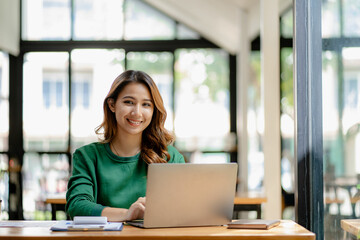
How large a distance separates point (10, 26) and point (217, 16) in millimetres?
2976

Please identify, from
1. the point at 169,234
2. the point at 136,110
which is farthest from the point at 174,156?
the point at 169,234

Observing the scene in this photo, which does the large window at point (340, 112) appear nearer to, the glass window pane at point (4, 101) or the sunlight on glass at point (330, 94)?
the sunlight on glass at point (330, 94)

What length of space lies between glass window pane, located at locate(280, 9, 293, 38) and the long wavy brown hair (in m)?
2.29

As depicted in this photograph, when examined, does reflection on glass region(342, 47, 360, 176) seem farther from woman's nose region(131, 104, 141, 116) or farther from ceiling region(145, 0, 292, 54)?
ceiling region(145, 0, 292, 54)

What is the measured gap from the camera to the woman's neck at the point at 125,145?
2.68 metres

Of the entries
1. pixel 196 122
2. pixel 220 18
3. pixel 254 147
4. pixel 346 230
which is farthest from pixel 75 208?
pixel 196 122

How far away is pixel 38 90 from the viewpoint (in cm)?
870

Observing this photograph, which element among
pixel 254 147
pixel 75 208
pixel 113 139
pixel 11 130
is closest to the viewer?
pixel 75 208

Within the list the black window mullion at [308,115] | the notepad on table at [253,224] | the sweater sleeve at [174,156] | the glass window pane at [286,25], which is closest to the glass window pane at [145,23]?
the glass window pane at [286,25]

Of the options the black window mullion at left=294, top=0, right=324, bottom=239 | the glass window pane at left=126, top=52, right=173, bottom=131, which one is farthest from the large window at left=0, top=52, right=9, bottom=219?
the black window mullion at left=294, top=0, right=324, bottom=239

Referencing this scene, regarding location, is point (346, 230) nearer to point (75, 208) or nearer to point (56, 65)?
point (75, 208)

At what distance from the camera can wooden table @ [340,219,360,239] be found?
2.39m

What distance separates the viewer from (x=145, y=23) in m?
8.71

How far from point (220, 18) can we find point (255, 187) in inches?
84.7
